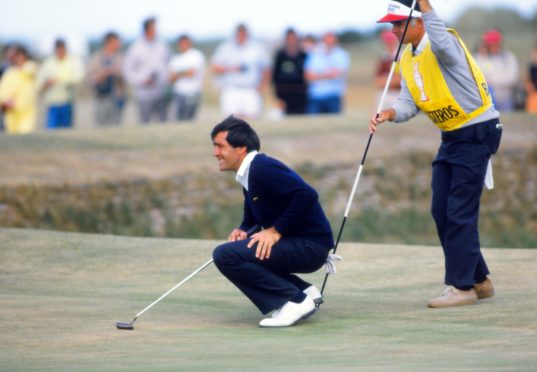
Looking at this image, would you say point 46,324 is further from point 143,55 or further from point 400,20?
point 143,55

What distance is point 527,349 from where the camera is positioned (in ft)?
25.9

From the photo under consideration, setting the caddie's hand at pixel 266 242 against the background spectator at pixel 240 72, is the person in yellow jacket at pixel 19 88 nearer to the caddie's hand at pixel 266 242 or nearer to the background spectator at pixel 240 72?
the background spectator at pixel 240 72

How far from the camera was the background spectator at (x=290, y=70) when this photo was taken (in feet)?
74.7

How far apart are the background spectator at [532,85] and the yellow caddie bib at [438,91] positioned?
1419 cm

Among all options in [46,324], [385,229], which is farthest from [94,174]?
[46,324]

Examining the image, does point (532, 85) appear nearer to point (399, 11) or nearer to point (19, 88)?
point (19, 88)

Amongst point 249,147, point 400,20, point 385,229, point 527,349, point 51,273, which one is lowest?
point 385,229

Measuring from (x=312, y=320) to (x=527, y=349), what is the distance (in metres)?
1.82

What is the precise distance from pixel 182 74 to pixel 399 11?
43.4 ft

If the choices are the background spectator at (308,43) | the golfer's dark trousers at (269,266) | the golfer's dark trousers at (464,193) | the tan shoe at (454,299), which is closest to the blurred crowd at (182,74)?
the background spectator at (308,43)

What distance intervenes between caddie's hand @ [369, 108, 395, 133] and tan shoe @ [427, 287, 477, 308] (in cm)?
120

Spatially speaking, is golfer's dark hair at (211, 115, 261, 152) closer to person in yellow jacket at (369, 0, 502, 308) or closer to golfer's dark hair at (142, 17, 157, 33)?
person in yellow jacket at (369, 0, 502, 308)

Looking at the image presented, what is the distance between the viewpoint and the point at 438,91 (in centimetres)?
947

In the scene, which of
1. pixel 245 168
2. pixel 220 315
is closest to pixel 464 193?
pixel 245 168
